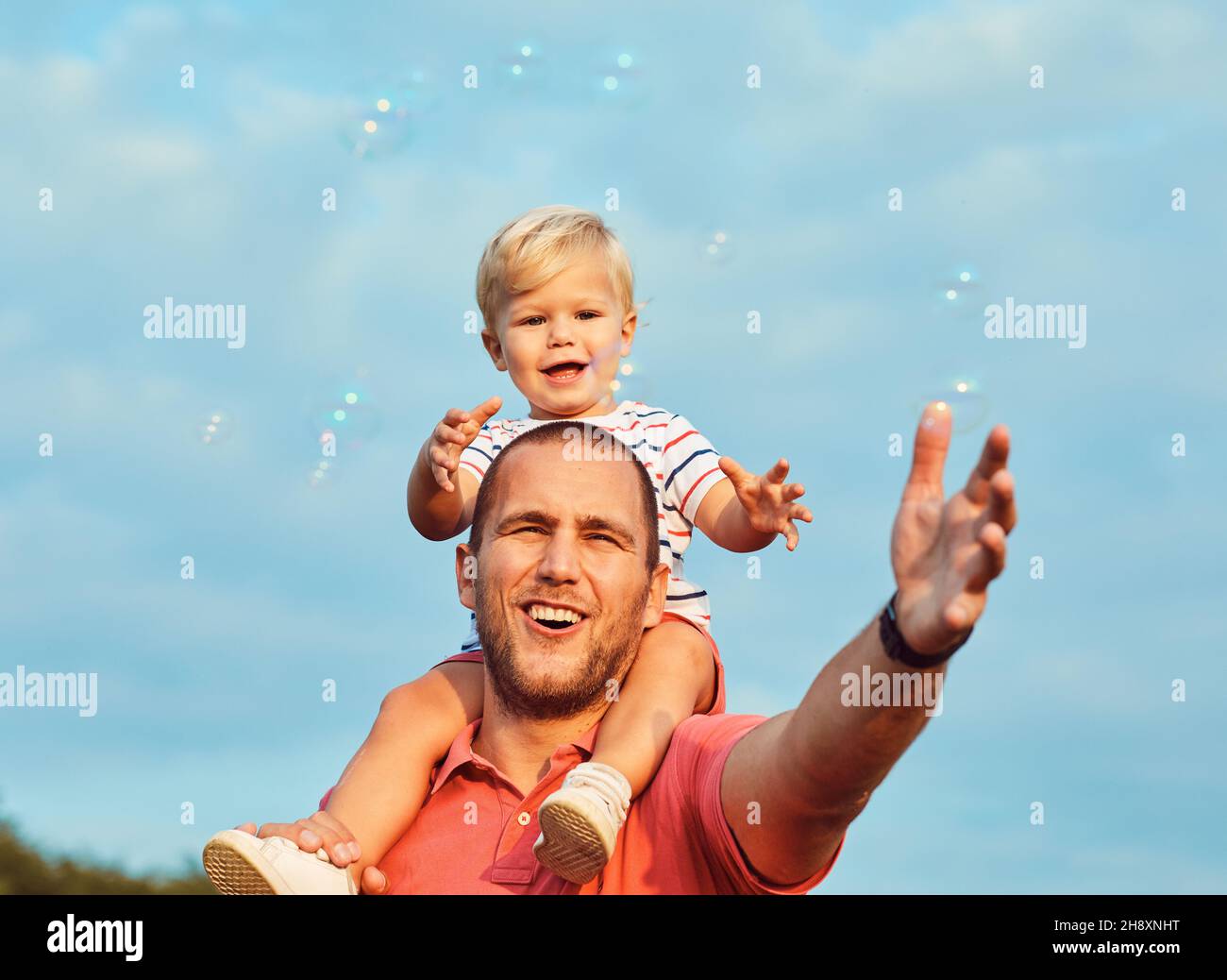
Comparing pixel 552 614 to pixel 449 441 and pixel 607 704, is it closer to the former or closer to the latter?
pixel 607 704

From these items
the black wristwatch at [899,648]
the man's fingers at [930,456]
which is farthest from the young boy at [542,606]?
the man's fingers at [930,456]

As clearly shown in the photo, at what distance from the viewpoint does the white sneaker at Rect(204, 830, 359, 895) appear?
4148mm

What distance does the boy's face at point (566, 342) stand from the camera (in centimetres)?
589

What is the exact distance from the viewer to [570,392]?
588 centimetres

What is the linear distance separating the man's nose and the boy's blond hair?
162cm

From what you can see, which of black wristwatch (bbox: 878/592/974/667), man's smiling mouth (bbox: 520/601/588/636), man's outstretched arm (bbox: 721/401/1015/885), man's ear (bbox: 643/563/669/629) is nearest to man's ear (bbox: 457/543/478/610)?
man's smiling mouth (bbox: 520/601/588/636)

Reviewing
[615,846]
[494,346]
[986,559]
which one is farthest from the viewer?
[494,346]

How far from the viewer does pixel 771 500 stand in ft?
16.1

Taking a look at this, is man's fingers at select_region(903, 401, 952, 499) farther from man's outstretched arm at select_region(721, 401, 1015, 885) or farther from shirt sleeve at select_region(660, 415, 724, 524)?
shirt sleeve at select_region(660, 415, 724, 524)

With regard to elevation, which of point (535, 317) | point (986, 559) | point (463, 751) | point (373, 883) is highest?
point (535, 317)

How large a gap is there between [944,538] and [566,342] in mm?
2858

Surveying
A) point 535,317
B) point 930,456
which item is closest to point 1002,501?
point 930,456
